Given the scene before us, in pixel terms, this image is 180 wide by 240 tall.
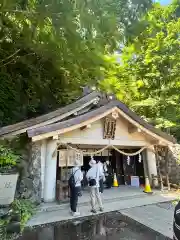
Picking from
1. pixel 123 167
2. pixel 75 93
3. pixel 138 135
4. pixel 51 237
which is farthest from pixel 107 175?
pixel 51 237

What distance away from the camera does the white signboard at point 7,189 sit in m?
7.10

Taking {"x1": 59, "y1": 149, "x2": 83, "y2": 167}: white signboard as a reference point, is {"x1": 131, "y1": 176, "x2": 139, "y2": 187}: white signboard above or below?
below

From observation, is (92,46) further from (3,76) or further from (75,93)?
(75,93)

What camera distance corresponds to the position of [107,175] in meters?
12.3

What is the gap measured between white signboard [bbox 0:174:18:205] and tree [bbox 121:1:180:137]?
34.8ft

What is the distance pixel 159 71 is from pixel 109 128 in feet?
27.1

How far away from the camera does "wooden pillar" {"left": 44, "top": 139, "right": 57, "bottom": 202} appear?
8.81m

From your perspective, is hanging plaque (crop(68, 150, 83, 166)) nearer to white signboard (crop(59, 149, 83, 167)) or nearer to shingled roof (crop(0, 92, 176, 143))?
white signboard (crop(59, 149, 83, 167))

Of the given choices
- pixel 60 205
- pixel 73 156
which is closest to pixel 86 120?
pixel 73 156

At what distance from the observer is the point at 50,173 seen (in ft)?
29.3

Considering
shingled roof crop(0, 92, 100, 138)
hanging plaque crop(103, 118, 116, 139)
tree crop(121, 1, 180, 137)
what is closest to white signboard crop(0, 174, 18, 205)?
shingled roof crop(0, 92, 100, 138)

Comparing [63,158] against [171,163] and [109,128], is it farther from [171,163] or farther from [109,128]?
[171,163]

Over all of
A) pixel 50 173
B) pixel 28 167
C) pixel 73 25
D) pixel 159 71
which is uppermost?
pixel 159 71

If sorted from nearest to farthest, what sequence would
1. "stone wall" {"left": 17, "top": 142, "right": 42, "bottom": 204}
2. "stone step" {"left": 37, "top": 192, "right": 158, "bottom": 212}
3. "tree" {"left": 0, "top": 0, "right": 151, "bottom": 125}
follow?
"tree" {"left": 0, "top": 0, "right": 151, "bottom": 125} → "stone step" {"left": 37, "top": 192, "right": 158, "bottom": 212} → "stone wall" {"left": 17, "top": 142, "right": 42, "bottom": 204}
